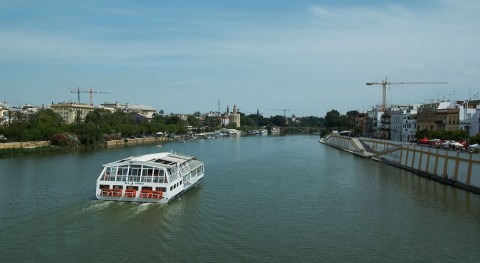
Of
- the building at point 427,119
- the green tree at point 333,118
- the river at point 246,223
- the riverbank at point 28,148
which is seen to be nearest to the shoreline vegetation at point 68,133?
the riverbank at point 28,148

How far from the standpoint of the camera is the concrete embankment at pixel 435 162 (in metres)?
20.1

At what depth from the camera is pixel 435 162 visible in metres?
24.3

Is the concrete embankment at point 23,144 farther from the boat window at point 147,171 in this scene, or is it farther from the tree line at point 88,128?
the boat window at point 147,171

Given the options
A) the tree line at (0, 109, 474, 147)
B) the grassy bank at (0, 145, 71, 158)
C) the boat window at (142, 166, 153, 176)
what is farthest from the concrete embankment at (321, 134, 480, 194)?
the grassy bank at (0, 145, 71, 158)

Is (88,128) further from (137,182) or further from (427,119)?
(137,182)

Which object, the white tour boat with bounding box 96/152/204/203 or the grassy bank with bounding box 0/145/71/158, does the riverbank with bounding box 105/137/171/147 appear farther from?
the white tour boat with bounding box 96/152/204/203

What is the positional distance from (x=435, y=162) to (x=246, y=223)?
46.1 feet

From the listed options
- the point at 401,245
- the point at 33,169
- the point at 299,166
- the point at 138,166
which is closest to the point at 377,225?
the point at 401,245

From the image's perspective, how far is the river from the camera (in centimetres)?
1127

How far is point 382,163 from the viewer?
110 ft

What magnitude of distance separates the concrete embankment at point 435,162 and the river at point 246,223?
828 mm

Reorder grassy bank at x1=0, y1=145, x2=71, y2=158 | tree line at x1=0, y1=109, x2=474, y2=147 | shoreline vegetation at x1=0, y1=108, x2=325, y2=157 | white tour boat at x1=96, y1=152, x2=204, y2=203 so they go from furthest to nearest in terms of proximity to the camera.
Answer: tree line at x1=0, y1=109, x2=474, y2=147, shoreline vegetation at x1=0, y1=108, x2=325, y2=157, grassy bank at x1=0, y1=145, x2=71, y2=158, white tour boat at x1=96, y1=152, x2=204, y2=203

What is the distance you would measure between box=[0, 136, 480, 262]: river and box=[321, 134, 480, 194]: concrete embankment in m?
0.83

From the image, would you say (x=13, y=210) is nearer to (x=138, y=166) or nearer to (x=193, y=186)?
(x=138, y=166)
